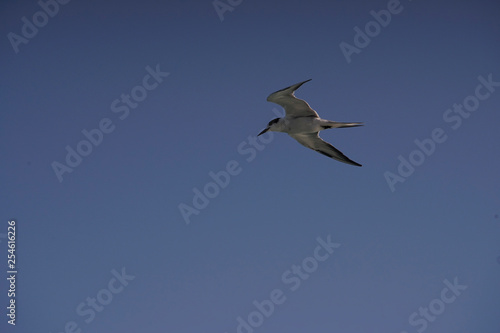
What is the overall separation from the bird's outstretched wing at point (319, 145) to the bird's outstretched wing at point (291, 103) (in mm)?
592

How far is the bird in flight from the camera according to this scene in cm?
1116

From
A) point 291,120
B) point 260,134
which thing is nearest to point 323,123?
point 291,120

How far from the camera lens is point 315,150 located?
1251 centimetres

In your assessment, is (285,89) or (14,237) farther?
(14,237)

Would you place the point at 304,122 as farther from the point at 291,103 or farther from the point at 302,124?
the point at 291,103

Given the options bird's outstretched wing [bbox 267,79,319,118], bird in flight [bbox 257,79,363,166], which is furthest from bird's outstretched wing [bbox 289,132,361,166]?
bird's outstretched wing [bbox 267,79,319,118]

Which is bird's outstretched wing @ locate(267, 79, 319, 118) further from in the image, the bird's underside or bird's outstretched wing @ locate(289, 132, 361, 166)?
bird's outstretched wing @ locate(289, 132, 361, 166)

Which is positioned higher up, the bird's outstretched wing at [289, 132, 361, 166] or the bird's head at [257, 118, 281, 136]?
the bird's head at [257, 118, 281, 136]

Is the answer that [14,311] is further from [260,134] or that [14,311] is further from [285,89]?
[285,89]

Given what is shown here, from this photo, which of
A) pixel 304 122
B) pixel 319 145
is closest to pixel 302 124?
pixel 304 122

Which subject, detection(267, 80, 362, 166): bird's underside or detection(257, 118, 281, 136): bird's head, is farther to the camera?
detection(257, 118, 281, 136): bird's head

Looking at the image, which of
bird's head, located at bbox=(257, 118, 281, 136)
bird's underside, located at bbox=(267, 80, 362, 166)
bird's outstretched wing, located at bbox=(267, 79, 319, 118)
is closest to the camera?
bird's outstretched wing, located at bbox=(267, 79, 319, 118)

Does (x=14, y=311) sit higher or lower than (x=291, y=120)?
higher

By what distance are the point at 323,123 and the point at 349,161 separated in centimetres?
103
